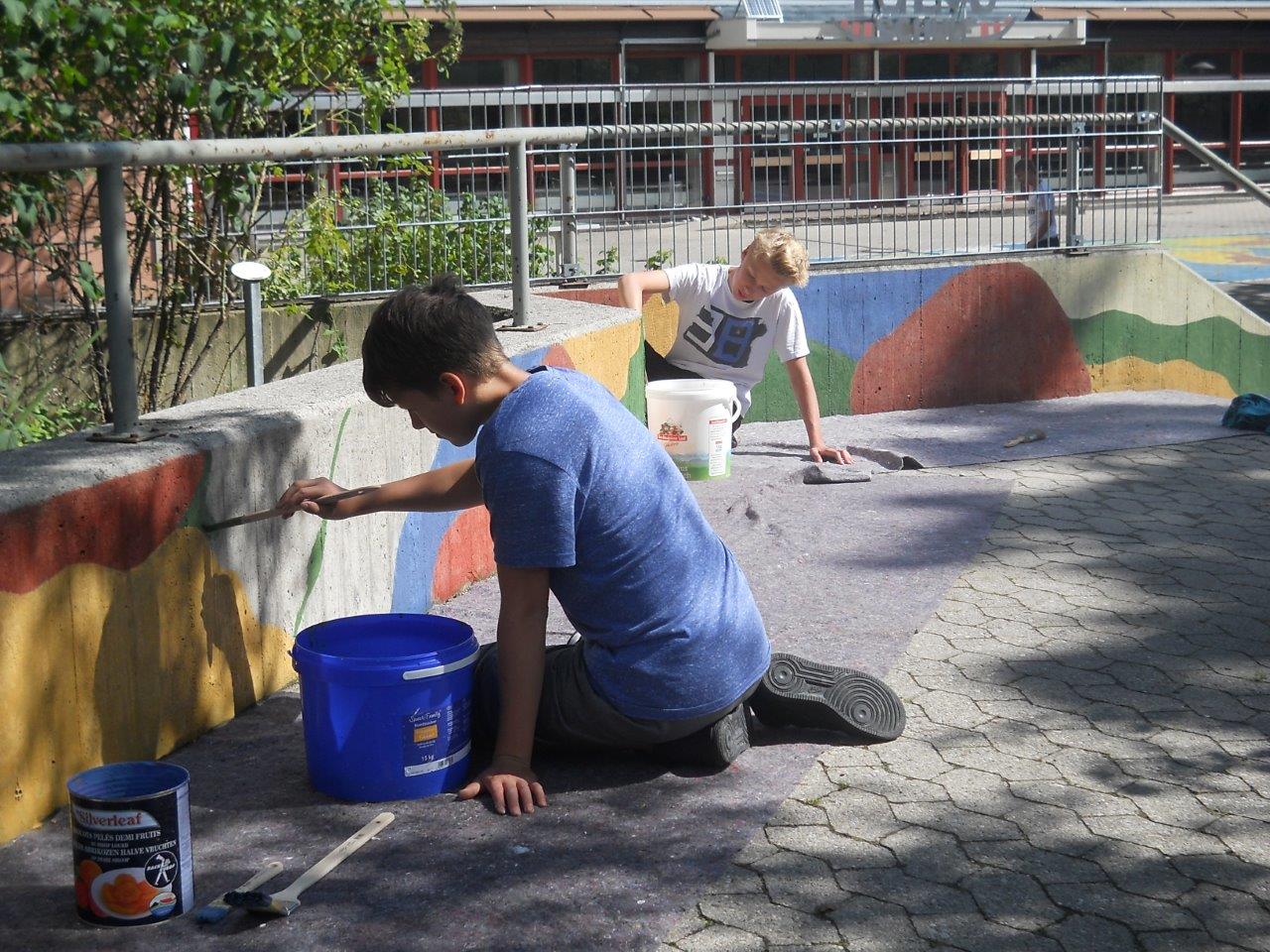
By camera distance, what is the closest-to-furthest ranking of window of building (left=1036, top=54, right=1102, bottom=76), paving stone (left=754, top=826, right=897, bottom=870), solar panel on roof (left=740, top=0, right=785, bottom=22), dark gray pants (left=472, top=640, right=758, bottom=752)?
paving stone (left=754, top=826, right=897, bottom=870) < dark gray pants (left=472, top=640, right=758, bottom=752) < solar panel on roof (left=740, top=0, right=785, bottom=22) < window of building (left=1036, top=54, right=1102, bottom=76)

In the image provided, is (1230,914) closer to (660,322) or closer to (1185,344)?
(660,322)

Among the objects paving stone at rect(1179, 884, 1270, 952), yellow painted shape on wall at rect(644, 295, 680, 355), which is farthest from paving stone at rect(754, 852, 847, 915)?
yellow painted shape on wall at rect(644, 295, 680, 355)

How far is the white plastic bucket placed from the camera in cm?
706

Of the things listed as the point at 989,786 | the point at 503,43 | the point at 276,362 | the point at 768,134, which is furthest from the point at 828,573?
the point at 503,43

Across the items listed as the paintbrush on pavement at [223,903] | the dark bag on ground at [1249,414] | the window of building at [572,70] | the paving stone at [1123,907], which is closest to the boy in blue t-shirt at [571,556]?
the paintbrush on pavement at [223,903]

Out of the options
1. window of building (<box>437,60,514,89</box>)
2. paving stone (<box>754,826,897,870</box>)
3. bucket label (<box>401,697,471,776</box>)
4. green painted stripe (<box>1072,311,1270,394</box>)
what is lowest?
paving stone (<box>754,826,897,870</box>)

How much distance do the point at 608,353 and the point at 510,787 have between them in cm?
327

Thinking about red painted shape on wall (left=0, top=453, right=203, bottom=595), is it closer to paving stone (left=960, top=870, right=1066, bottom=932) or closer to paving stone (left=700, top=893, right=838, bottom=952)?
paving stone (left=700, top=893, right=838, bottom=952)

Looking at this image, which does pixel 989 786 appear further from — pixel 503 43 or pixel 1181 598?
pixel 503 43

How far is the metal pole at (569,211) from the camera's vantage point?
8.61 meters

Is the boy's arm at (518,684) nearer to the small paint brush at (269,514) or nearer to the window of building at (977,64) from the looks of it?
the small paint brush at (269,514)

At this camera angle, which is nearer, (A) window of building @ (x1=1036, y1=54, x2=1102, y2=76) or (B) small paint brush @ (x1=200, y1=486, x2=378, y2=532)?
(B) small paint brush @ (x1=200, y1=486, x2=378, y2=532)

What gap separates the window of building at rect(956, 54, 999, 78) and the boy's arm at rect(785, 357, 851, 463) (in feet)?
65.0

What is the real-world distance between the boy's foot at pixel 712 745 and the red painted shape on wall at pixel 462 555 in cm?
157
